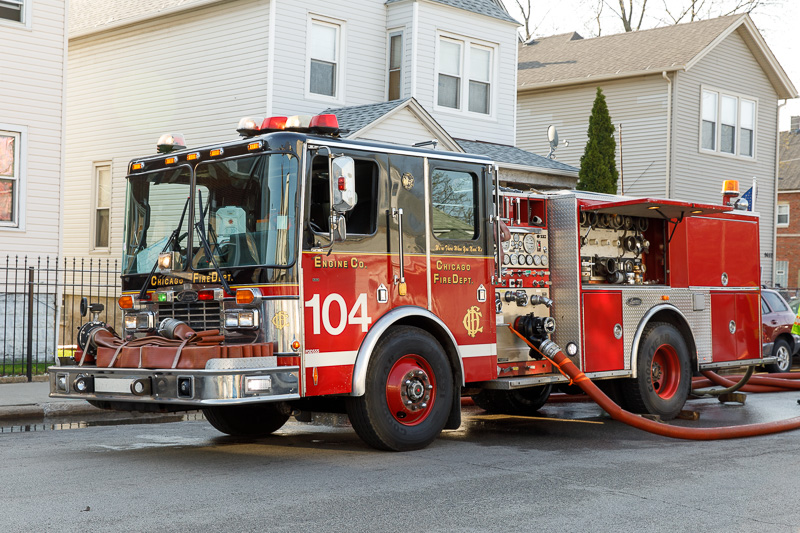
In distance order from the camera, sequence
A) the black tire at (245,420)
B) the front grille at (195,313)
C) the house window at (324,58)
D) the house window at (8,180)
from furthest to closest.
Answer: the house window at (324,58) < the house window at (8,180) < the black tire at (245,420) < the front grille at (195,313)

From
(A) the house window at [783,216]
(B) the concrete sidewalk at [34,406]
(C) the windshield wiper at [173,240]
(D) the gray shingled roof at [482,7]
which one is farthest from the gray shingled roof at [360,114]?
(A) the house window at [783,216]

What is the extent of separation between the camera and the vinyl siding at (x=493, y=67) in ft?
66.9

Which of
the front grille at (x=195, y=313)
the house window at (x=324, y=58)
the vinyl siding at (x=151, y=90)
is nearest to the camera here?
the front grille at (x=195, y=313)

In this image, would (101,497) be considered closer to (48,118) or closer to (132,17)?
(48,118)

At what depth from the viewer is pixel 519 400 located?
11.1 meters

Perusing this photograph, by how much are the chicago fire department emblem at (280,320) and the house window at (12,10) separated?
10.8 metres

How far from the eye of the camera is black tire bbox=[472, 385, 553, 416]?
36.2ft

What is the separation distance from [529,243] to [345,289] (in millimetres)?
2647

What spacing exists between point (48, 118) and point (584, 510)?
1261 centimetres

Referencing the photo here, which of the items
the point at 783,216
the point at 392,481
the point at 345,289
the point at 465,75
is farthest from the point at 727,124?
the point at 392,481

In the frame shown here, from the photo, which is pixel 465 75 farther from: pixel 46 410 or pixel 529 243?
pixel 46 410

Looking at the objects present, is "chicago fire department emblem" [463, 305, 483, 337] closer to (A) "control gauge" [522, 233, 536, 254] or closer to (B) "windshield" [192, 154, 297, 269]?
(A) "control gauge" [522, 233, 536, 254]

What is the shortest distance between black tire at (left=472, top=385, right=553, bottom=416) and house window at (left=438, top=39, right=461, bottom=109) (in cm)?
1101

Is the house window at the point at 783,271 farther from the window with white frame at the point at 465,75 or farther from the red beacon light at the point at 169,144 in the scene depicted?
the red beacon light at the point at 169,144
